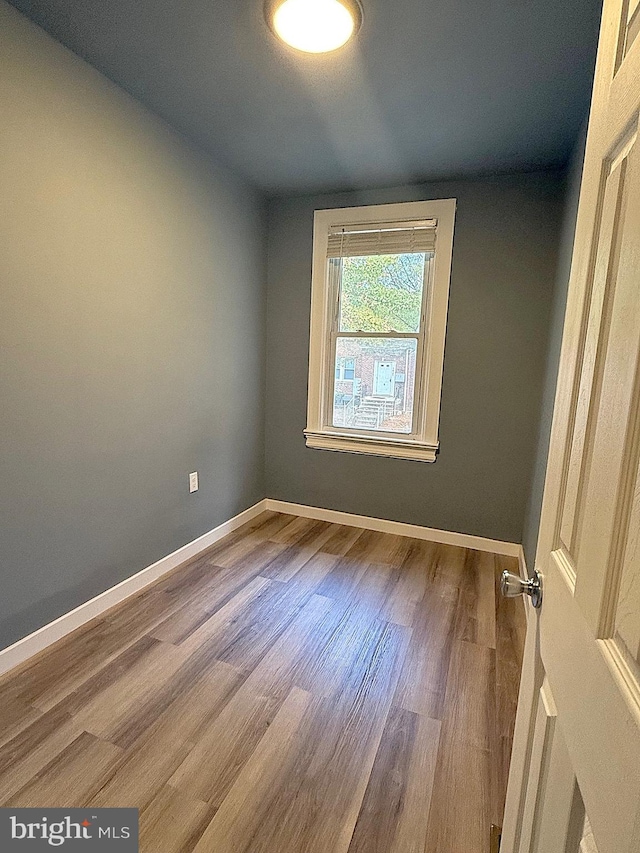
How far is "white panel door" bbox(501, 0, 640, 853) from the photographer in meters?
0.47

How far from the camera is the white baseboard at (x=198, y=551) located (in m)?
1.82

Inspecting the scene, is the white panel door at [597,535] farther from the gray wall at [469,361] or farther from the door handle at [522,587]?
the gray wall at [469,361]

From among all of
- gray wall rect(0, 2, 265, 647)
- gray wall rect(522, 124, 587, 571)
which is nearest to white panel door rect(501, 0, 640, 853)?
gray wall rect(522, 124, 587, 571)

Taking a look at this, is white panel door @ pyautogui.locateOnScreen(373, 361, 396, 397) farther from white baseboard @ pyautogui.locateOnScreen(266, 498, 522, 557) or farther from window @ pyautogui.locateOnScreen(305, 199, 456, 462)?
white baseboard @ pyautogui.locateOnScreen(266, 498, 522, 557)

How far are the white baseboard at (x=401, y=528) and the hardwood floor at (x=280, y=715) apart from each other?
1.45 feet

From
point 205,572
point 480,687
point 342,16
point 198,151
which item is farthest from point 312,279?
point 480,687

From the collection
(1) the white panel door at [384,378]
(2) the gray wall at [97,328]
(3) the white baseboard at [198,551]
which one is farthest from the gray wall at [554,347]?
(2) the gray wall at [97,328]

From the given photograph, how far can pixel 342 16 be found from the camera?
146cm

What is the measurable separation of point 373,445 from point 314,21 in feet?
7.73

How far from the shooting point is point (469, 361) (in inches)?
114

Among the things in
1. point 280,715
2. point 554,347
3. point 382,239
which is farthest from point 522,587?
point 382,239

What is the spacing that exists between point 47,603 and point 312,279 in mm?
2561

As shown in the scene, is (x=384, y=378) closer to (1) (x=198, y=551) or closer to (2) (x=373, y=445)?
(2) (x=373, y=445)

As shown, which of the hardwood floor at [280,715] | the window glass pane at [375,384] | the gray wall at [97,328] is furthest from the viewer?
the window glass pane at [375,384]
